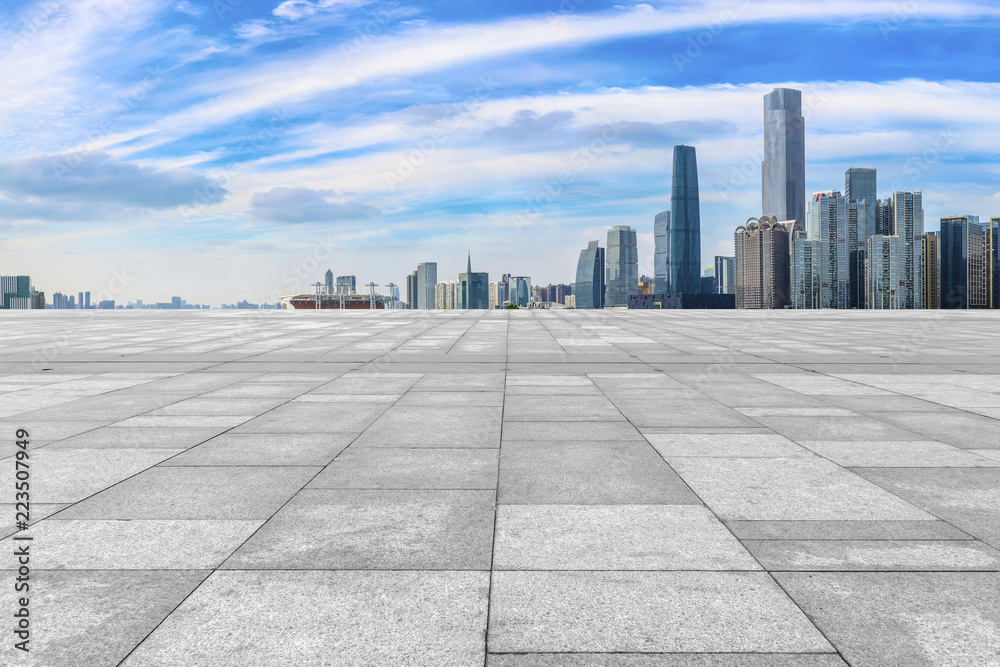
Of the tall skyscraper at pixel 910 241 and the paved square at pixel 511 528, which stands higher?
the tall skyscraper at pixel 910 241

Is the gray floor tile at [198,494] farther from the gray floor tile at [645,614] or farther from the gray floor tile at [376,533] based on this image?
the gray floor tile at [645,614]

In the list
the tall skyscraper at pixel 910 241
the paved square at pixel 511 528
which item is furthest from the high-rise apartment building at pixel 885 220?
the paved square at pixel 511 528

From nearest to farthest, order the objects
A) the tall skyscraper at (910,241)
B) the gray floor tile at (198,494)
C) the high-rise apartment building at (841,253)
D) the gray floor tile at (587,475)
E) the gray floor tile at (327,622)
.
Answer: the gray floor tile at (327,622) → the gray floor tile at (198,494) → the gray floor tile at (587,475) → the tall skyscraper at (910,241) → the high-rise apartment building at (841,253)

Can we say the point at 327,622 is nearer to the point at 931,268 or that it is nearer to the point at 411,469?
the point at 411,469

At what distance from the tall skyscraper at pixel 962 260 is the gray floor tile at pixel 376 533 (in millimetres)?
161857

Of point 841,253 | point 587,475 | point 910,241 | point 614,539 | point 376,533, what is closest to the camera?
Result: point 614,539

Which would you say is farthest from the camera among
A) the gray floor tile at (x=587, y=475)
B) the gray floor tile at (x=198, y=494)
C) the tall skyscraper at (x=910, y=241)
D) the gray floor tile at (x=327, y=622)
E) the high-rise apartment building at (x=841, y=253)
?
the high-rise apartment building at (x=841, y=253)

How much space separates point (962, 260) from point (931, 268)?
8.02m

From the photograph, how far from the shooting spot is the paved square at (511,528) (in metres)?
3.43

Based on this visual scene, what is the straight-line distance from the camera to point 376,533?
4.90 meters

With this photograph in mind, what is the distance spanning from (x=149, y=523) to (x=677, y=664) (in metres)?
4.23

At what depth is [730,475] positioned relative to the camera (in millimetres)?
6562

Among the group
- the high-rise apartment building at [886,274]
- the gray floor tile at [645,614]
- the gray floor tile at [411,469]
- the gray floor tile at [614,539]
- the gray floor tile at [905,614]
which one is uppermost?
the high-rise apartment building at [886,274]

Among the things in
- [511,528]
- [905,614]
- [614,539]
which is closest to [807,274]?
[614,539]
